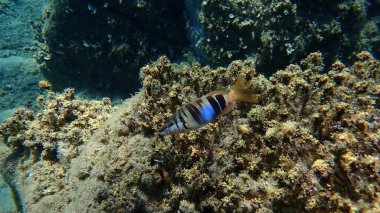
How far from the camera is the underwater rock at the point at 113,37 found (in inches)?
305

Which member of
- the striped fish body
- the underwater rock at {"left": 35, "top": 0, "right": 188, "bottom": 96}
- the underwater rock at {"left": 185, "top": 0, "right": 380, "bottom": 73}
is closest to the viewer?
the striped fish body

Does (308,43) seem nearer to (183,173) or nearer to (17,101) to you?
(183,173)

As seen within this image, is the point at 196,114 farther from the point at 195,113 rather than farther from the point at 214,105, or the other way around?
the point at 214,105

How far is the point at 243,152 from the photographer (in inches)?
111

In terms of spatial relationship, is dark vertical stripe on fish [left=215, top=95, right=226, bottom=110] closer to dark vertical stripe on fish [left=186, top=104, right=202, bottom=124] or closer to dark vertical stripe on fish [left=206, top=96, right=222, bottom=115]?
dark vertical stripe on fish [left=206, top=96, right=222, bottom=115]

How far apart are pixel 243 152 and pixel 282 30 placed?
12.9 feet

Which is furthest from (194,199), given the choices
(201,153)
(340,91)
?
(340,91)

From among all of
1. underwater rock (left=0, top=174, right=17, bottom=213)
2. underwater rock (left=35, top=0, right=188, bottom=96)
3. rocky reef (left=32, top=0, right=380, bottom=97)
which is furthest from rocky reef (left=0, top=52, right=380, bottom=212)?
underwater rock (left=35, top=0, right=188, bottom=96)

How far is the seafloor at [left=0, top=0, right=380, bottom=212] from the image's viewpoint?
262 cm

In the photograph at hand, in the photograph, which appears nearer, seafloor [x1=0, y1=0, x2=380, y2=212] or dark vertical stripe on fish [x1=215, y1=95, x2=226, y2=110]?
dark vertical stripe on fish [x1=215, y1=95, x2=226, y2=110]

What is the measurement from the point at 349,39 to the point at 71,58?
8040 mm

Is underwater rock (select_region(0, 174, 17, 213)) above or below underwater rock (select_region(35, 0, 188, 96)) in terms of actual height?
below

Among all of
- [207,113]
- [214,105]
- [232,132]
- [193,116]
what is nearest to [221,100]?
[214,105]

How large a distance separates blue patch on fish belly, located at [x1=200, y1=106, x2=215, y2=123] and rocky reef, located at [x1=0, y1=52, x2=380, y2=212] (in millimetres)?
816
